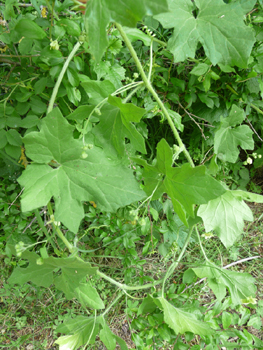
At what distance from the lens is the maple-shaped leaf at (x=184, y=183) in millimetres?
752

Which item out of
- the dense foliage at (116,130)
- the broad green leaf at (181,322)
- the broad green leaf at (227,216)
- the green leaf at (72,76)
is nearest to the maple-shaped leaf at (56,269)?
the dense foliage at (116,130)

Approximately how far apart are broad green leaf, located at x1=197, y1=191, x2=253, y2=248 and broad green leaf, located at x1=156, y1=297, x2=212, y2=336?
368 mm

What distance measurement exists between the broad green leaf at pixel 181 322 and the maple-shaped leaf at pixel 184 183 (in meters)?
0.46

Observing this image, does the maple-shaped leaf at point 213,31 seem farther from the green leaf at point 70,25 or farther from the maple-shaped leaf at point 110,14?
the maple-shaped leaf at point 110,14

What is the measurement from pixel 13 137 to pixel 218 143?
0.89m

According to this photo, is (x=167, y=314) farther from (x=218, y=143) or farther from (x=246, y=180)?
(x=246, y=180)

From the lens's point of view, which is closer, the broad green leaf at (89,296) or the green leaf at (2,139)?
the broad green leaf at (89,296)

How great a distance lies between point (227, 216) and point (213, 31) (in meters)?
0.71

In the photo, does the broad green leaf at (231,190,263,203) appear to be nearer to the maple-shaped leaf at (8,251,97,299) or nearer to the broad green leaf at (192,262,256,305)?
the broad green leaf at (192,262,256,305)

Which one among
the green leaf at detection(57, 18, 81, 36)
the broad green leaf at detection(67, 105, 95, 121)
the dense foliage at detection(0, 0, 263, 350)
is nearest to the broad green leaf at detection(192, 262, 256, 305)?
the dense foliage at detection(0, 0, 263, 350)

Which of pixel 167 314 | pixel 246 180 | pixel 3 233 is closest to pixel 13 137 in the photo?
pixel 3 233

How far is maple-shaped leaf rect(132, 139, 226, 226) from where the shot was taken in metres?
0.75

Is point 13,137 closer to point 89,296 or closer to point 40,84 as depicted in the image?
point 40,84

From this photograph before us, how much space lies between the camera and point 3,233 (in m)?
1.61
